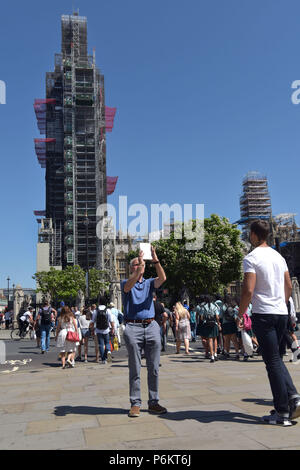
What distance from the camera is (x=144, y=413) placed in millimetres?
5203

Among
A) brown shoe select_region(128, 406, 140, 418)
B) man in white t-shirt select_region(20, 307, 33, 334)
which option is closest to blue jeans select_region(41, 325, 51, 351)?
man in white t-shirt select_region(20, 307, 33, 334)

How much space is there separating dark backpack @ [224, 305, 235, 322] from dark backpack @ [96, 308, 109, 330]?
3.23 meters

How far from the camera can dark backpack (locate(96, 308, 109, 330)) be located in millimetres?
11461

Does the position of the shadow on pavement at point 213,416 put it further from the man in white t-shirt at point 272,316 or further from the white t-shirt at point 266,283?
the white t-shirt at point 266,283

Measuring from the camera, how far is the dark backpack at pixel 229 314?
11391 millimetres

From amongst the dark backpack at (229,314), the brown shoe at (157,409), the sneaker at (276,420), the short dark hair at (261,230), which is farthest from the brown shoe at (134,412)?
the dark backpack at (229,314)

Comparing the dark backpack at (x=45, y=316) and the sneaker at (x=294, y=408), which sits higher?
the sneaker at (x=294, y=408)

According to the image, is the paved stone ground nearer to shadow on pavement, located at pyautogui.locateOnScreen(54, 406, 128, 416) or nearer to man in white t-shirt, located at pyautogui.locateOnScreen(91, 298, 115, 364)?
shadow on pavement, located at pyautogui.locateOnScreen(54, 406, 128, 416)

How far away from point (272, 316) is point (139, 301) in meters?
1.64

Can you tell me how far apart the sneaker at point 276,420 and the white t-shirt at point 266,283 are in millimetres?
1058

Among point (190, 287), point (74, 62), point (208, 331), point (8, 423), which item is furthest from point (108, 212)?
point (8, 423)

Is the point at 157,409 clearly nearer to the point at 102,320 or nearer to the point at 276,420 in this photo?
the point at 276,420

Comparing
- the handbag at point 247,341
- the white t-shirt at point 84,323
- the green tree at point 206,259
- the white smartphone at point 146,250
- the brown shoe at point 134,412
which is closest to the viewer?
the brown shoe at point 134,412

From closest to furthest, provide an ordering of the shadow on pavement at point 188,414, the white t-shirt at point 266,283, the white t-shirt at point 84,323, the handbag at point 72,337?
1. the white t-shirt at point 266,283
2. the shadow on pavement at point 188,414
3. the handbag at point 72,337
4. the white t-shirt at point 84,323
